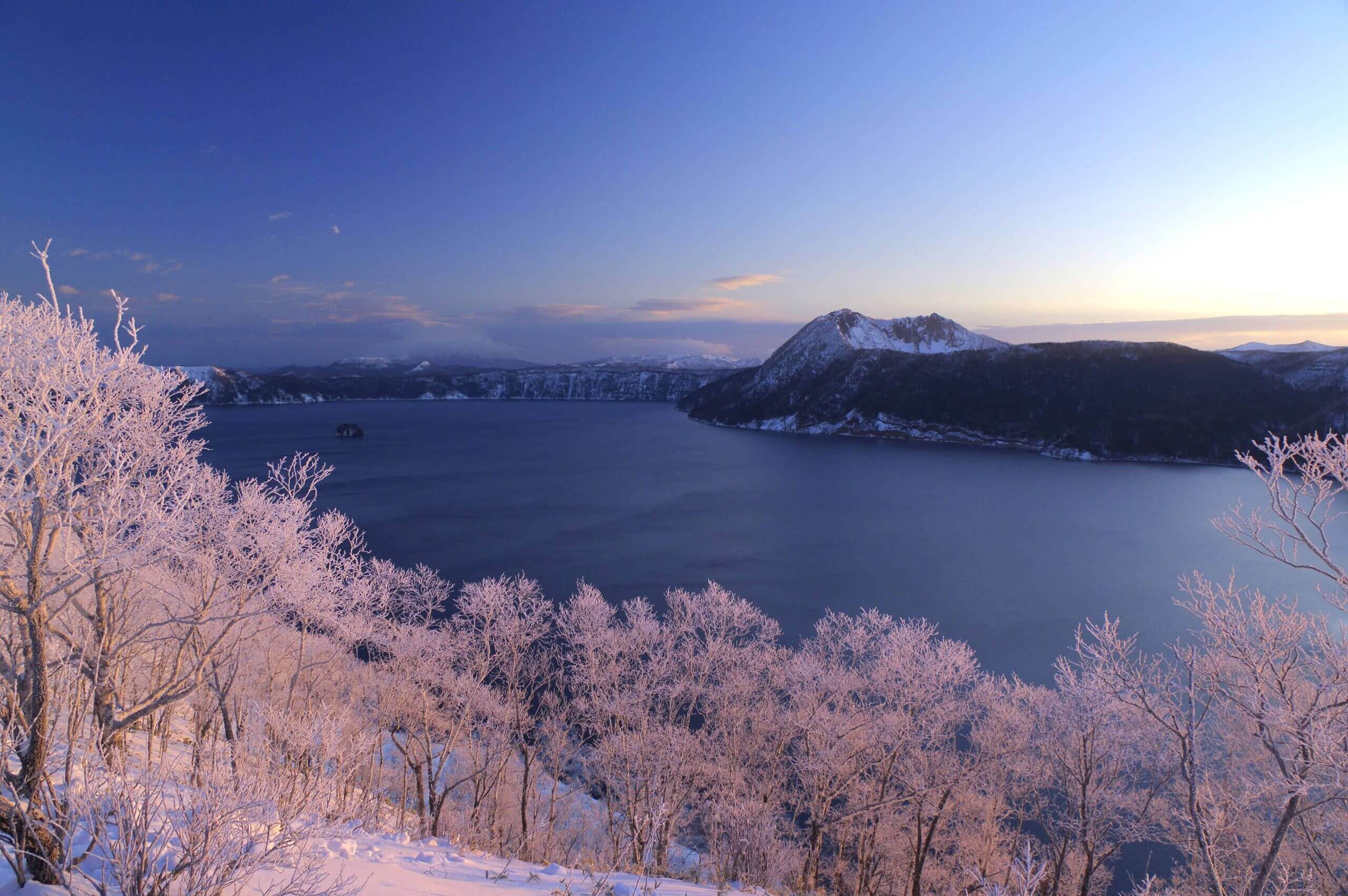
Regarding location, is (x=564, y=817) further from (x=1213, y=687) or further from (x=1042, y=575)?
(x=1042, y=575)

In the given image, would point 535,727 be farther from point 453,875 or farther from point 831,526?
point 831,526

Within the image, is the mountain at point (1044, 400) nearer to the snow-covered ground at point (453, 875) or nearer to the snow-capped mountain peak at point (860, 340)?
the snow-capped mountain peak at point (860, 340)

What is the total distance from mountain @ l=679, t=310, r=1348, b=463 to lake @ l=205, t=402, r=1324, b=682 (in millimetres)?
8224

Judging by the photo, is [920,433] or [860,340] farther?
[860,340]

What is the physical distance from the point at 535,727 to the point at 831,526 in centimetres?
3203

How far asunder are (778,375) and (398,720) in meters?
133

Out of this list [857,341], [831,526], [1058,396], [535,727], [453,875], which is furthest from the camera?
[857,341]

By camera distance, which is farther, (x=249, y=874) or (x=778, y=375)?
(x=778, y=375)

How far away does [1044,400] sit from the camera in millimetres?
96312

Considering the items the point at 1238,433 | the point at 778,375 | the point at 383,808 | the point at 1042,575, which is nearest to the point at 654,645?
the point at 383,808

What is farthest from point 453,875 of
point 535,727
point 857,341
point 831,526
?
point 857,341

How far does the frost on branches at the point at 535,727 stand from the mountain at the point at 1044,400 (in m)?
75.7

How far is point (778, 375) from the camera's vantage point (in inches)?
5600

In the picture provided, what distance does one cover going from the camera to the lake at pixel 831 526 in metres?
31.0
